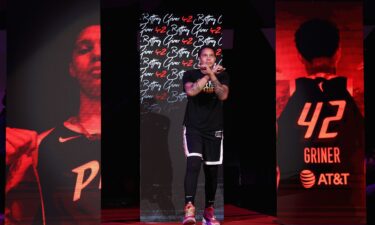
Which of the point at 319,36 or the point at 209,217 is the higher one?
the point at 319,36

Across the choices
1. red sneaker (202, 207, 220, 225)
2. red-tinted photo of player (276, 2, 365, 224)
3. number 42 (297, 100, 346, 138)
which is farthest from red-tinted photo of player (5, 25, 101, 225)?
number 42 (297, 100, 346, 138)

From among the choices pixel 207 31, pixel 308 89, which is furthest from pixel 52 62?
pixel 308 89

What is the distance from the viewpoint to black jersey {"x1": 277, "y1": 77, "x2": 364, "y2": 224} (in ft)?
19.0

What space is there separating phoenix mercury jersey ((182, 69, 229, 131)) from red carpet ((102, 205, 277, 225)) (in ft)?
3.59

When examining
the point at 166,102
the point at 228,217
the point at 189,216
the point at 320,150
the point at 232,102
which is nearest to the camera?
the point at 189,216

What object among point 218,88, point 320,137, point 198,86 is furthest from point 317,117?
point 198,86

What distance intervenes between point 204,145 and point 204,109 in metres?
0.32

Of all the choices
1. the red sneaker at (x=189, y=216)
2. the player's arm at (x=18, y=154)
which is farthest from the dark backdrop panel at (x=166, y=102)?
the player's arm at (x=18, y=154)

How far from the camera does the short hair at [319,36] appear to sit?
5828 millimetres

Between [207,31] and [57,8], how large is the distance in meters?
1.62

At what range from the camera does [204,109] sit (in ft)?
17.9

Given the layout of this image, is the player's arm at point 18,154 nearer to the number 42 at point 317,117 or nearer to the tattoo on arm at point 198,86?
the tattoo on arm at point 198,86

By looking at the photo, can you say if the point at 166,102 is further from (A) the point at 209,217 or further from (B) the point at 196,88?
(A) the point at 209,217

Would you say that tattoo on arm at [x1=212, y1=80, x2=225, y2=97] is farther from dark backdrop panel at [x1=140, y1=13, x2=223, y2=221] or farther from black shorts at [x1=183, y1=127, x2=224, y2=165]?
dark backdrop panel at [x1=140, y1=13, x2=223, y2=221]
